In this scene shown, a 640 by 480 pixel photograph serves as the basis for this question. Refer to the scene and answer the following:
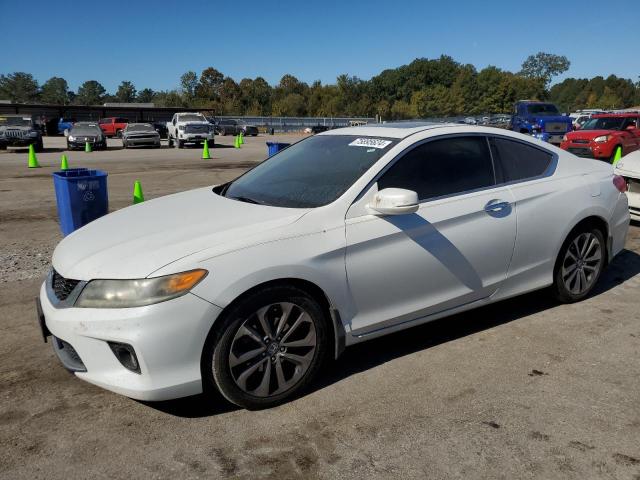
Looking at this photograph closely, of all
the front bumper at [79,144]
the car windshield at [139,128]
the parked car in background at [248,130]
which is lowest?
the parked car in background at [248,130]

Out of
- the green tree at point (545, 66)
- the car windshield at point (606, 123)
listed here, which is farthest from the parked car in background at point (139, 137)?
the green tree at point (545, 66)

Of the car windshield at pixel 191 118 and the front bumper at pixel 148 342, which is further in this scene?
the car windshield at pixel 191 118

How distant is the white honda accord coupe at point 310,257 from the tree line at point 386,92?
47.7 meters

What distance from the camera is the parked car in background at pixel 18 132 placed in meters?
24.4

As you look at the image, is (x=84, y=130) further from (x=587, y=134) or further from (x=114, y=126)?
(x=587, y=134)

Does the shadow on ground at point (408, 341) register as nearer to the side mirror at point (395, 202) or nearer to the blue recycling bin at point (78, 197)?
the side mirror at point (395, 202)

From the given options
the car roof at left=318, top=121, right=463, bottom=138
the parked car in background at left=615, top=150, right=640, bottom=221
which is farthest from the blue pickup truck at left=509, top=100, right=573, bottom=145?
the car roof at left=318, top=121, right=463, bottom=138

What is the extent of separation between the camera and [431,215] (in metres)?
3.67

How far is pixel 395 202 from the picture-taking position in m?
3.29

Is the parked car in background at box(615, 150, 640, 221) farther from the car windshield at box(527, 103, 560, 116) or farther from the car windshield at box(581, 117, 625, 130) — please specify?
the car windshield at box(527, 103, 560, 116)

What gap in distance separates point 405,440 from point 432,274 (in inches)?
47.0

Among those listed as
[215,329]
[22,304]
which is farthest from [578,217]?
[22,304]

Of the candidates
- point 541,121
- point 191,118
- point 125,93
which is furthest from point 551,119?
point 125,93

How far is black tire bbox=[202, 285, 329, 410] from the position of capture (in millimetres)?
2939
